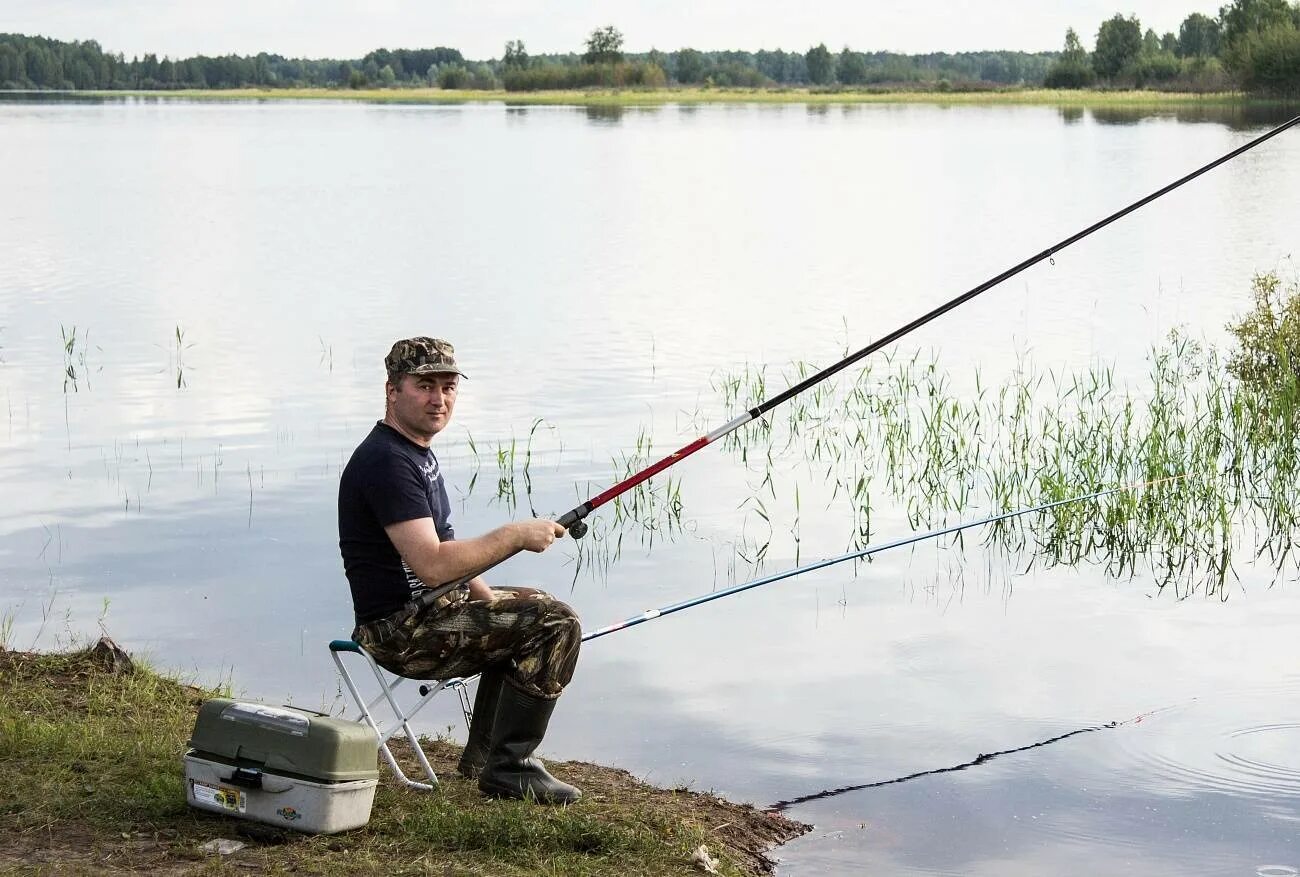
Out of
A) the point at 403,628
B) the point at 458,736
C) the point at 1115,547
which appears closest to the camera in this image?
the point at 403,628

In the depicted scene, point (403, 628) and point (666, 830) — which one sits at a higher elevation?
point (403, 628)

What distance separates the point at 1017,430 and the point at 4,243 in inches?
680

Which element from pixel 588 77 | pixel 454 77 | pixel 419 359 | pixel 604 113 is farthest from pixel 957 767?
pixel 454 77

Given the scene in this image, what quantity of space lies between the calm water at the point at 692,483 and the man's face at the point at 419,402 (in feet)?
5.71

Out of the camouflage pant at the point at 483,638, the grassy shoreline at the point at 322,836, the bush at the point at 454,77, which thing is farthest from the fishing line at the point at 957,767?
the bush at the point at 454,77

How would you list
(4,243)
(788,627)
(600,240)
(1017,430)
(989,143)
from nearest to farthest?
(788,627)
(1017,430)
(4,243)
(600,240)
(989,143)

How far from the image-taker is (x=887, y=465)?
10.5 meters

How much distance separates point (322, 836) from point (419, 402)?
1191 mm

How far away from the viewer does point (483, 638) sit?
180 inches

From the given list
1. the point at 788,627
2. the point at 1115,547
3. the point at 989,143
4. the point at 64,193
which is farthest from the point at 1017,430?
the point at 989,143

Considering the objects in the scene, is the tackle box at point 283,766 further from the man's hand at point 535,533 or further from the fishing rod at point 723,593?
the man's hand at point 535,533

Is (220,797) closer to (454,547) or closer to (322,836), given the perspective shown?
(322,836)

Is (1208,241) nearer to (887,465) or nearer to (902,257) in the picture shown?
(902,257)

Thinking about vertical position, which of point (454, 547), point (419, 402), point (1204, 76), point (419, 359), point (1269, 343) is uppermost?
point (1204, 76)
